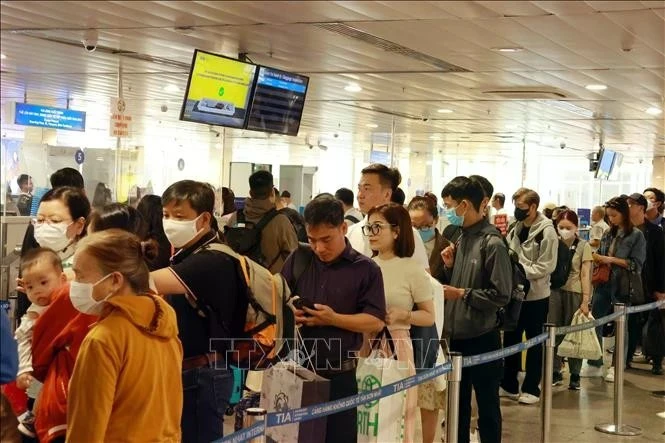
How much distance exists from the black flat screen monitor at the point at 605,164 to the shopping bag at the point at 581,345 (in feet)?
30.6

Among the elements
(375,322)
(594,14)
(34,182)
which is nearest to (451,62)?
(594,14)

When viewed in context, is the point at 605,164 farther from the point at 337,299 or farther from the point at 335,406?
the point at 335,406

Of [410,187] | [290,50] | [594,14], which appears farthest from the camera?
[410,187]

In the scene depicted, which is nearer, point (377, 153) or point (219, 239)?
point (219, 239)

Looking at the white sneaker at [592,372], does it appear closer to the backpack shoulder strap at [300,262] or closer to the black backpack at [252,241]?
the black backpack at [252,241]

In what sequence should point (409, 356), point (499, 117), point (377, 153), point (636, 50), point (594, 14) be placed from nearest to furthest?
point (409, 356), point (594, 14), point (636, 50), point (499, 117), point (377, 153)

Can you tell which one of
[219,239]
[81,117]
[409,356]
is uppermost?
[81,117]

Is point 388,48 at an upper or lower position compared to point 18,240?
upper

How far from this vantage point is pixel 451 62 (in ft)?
27.9

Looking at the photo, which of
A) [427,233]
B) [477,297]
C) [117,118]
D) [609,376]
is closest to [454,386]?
[477,297]

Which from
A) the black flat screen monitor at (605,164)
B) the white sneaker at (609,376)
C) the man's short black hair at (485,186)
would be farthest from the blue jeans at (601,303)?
the black flat screen monitor at (605,164)

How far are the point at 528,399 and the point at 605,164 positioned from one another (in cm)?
1084

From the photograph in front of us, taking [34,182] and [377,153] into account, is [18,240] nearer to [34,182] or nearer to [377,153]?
[34,182]

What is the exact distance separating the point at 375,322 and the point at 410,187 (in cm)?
1672
